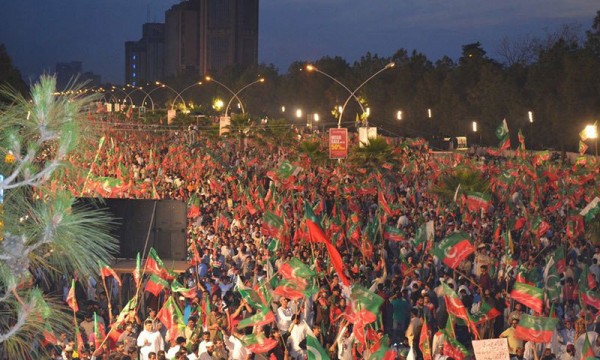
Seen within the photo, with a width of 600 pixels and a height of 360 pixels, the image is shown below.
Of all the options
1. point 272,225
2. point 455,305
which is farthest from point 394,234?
point 455,305

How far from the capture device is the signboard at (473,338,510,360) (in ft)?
38.4

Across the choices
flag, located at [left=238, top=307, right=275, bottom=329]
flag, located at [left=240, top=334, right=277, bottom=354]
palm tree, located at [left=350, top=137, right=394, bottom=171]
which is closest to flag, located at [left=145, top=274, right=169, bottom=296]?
flag, located at [left=238, top=307, right=275, bottom=329]

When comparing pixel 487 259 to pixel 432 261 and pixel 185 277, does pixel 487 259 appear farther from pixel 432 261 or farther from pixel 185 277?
pixel 185 277

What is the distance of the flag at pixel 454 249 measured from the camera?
16.4 m

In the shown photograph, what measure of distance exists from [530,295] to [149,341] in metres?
4.69

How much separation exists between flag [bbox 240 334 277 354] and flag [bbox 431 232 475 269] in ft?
13.5

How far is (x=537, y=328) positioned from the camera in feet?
40.8

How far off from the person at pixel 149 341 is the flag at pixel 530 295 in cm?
438

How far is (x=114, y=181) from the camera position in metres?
23.9

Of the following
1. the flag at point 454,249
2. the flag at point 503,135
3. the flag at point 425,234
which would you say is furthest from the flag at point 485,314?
the flag at point 503,135

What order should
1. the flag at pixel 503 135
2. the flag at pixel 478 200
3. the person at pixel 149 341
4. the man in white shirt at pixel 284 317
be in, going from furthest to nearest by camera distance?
the flag at pixel 503 135, the flag at pixel 478 200, the man in white shirt at pixel 284 317, the person at pixel 149 341

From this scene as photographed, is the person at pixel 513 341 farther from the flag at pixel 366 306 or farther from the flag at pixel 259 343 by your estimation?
the flag at pixel 259 343

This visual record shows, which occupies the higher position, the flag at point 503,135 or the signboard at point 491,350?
the flag at point 503,135

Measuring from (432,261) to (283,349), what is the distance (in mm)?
5759
